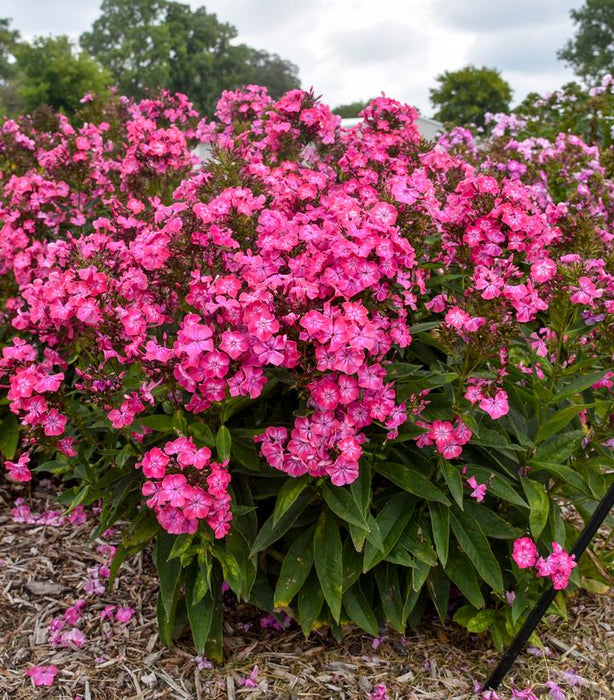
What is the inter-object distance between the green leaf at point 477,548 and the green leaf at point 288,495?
61 centimetres

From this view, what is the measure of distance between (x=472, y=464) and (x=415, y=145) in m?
1.81

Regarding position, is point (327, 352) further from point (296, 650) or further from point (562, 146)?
point (562, 146)

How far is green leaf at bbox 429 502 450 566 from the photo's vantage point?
2.38m

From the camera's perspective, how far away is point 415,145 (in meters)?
3.61

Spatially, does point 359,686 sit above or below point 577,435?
below

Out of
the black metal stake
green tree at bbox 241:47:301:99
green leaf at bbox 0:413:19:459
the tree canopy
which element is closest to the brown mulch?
the black metal stake

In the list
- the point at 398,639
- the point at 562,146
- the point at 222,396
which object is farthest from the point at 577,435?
the point at 562,146

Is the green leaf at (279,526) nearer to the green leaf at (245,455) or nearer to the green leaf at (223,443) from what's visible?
the green leaf at (245,455)

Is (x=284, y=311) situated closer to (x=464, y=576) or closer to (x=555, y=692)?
(x=464, y=576)

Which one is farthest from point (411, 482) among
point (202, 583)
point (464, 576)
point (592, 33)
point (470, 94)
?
point (592, 33)

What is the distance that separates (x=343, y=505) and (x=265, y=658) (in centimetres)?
→ 89

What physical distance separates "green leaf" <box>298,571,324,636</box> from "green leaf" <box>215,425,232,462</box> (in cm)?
72

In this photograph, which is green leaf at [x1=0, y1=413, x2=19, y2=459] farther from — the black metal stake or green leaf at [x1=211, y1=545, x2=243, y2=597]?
the black metal stake

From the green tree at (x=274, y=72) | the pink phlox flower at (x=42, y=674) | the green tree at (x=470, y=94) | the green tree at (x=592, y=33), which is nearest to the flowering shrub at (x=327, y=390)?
the pink phlox flower at (x=42, y=674)
